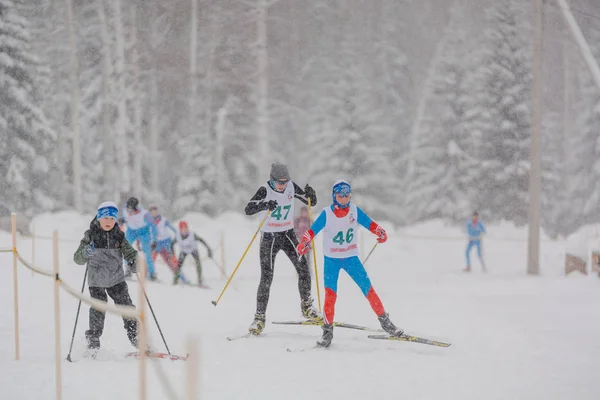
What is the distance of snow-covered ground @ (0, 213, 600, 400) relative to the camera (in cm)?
572

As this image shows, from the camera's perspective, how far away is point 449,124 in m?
30.8

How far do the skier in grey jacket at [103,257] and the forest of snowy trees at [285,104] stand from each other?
15068 millimetres

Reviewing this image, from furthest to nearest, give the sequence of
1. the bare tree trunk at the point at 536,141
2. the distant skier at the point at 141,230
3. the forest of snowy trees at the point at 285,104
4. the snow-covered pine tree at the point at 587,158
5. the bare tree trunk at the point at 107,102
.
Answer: the snow-covered pine tree at the point at 587,158
the forest of snowy trees at the point at 285,104
the bare tree trunk at the point at 107,102
the bare tree trunk at the point at 536,141
the distant skier at the point at 141,230

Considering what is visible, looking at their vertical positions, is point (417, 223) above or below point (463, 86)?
below

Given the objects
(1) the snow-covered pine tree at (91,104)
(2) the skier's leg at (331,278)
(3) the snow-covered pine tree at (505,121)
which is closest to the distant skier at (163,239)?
(2) the skier's leg at (331,278)

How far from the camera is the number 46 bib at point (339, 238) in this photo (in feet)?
24.6

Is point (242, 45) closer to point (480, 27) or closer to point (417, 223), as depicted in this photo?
point (417, 223)

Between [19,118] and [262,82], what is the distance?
928 cm

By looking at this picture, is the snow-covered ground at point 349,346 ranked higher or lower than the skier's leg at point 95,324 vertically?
lower

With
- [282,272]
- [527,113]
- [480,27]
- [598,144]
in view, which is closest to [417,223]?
[527,113]

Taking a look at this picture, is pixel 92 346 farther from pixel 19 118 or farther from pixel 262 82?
pixel 19 118

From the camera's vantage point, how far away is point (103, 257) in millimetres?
6645

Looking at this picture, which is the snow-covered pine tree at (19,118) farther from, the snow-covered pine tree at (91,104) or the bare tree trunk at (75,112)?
the snow-covered pine tree at (91,104)

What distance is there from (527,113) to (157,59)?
52.8 feet
